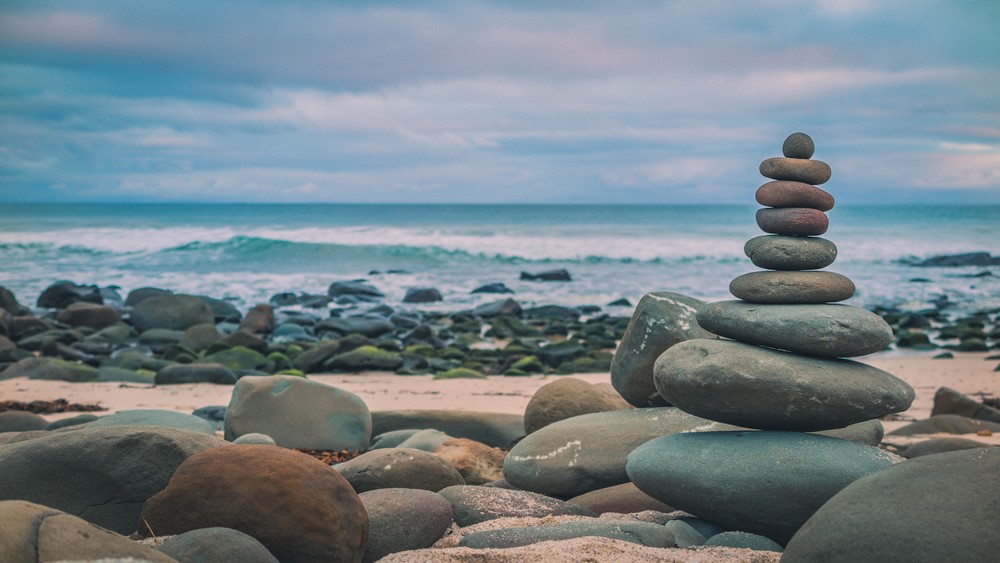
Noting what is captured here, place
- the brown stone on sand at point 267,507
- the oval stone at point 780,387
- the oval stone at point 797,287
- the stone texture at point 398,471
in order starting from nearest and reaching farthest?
the brown stone on sand at point 267,507 < the oval stone at point 780,387 < the oval stone at point 797,287 < the stone texture at point 398,471

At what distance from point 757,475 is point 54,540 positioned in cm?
338

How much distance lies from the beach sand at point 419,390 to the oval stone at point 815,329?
3769 mm

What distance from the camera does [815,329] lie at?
4.72 metres

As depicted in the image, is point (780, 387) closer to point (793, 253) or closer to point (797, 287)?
point (797, 287)

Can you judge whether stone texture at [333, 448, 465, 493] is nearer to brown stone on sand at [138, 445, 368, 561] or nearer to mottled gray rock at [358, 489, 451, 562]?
mottled gray rock at [358, 489, 451, 562]

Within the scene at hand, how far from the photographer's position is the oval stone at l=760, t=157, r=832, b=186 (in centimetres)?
516

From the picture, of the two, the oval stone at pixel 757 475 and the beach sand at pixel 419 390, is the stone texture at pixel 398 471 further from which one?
the beach sand at pixel 419 390

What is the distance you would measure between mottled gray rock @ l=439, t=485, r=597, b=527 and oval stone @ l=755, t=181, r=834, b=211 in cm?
229

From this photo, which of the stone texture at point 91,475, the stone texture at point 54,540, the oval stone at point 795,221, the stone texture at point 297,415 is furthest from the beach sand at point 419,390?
the stone texture at point 54,540

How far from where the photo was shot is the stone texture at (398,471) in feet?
17.4

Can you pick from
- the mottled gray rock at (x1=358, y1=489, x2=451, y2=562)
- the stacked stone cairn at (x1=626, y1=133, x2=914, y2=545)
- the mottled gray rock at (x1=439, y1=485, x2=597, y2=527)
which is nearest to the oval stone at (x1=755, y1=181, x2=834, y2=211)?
the stacked stone cairn at (x1=626, y1=133, x2=914, y2=545)

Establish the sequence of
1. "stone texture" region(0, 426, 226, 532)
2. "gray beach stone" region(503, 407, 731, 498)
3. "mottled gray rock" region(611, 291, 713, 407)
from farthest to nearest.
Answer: "mottled gray rock" region(611, 291, 713, 407)
"gray beach stone" region(503, 407, 731, 498)
"stone texture" region(0, 426, 226, 532)

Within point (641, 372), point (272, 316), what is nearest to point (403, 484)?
point (641, 372)

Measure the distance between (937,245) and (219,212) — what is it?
67.6 m
